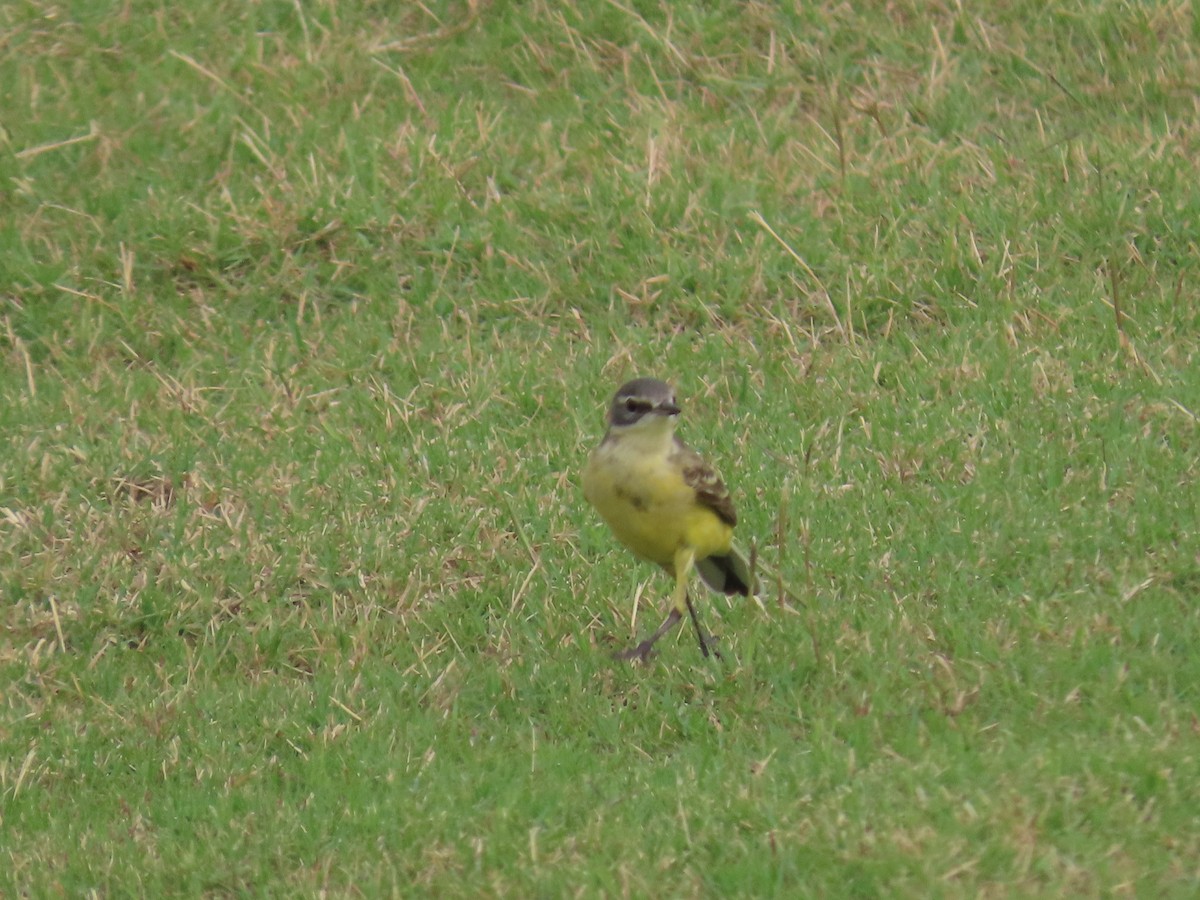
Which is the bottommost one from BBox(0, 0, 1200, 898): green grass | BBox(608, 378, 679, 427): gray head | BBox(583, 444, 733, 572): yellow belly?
BBox(0, 0, 1200, 898): green grass

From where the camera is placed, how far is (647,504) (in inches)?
286

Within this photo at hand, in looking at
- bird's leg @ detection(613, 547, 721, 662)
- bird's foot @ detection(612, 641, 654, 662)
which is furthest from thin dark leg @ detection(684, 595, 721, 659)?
bird's foot @ detection(612, 641, 654, 662)

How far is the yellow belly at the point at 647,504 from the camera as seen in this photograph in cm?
726

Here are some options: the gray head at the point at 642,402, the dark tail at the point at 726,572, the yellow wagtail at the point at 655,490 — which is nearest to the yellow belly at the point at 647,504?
the yellow wagtail at the point at 655,490

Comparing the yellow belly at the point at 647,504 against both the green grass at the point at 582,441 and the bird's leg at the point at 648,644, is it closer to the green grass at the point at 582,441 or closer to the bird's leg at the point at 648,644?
the bird's leg at the point at 648,644

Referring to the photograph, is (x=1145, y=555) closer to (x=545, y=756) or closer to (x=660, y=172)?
(x=545, y=756)

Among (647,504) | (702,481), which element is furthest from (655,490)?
(702,481)

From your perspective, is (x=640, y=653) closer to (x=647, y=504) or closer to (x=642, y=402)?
(x=647, y=504)

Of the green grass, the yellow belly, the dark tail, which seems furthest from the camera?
the dark tail

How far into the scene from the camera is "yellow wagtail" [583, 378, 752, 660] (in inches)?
286

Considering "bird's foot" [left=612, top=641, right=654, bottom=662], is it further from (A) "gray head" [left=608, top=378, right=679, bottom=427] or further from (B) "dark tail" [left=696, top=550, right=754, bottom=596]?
(A) "gray head" [left=608, top=378, right=679, bottom=427]

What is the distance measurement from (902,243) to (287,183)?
344 centimetres

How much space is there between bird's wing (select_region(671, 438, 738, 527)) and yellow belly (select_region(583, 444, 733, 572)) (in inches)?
1.2

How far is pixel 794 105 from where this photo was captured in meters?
11.6
